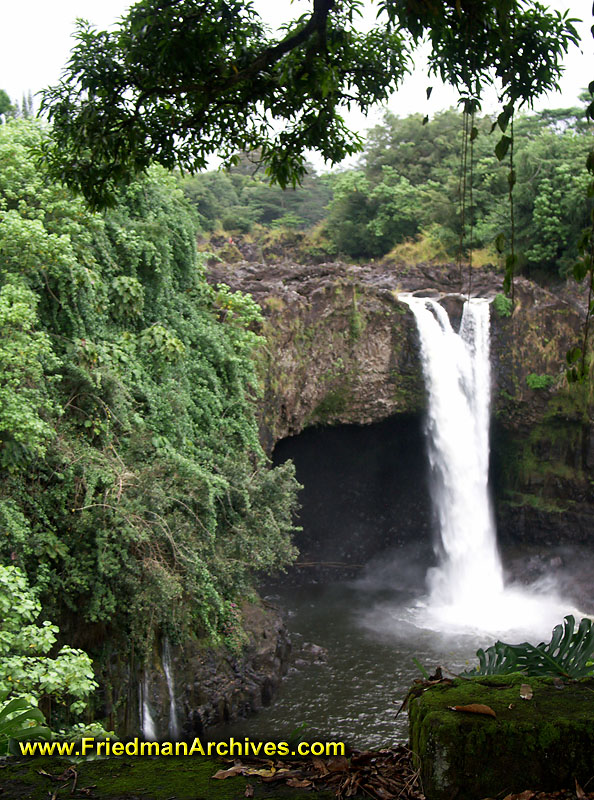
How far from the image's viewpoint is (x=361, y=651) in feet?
42.1

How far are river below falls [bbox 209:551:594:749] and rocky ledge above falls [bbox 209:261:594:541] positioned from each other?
1628 millimetres

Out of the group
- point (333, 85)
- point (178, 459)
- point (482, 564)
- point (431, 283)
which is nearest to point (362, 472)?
point (482, 564)

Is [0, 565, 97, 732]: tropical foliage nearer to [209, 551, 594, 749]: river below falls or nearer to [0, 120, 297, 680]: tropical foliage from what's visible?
[0, 120, 297, 680]: tropical foliage

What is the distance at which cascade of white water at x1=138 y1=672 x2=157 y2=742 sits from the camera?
352 inches

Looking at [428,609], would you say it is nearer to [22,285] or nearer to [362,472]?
[362,472]

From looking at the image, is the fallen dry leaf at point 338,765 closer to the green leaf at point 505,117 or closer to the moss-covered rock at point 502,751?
the moss-covered rock at point 502,751

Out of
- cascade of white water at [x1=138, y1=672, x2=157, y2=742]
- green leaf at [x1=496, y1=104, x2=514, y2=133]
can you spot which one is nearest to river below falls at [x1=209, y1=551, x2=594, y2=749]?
cascade of white water at [x1=138, y1=672, x2=157, y2=742]

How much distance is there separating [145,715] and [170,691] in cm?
58

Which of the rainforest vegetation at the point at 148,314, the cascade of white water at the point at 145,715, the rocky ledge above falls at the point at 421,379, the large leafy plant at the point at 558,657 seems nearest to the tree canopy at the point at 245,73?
the rainforest vegetation at the point at 148,314

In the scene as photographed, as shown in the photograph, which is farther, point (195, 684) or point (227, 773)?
point (195, 684)

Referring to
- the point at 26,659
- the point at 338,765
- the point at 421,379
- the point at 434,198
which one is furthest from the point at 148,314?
the point at 434,198

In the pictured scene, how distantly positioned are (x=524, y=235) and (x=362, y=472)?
742 cm

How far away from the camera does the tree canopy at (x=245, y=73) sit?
3812 millimetres

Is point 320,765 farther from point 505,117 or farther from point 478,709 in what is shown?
point 505,117
